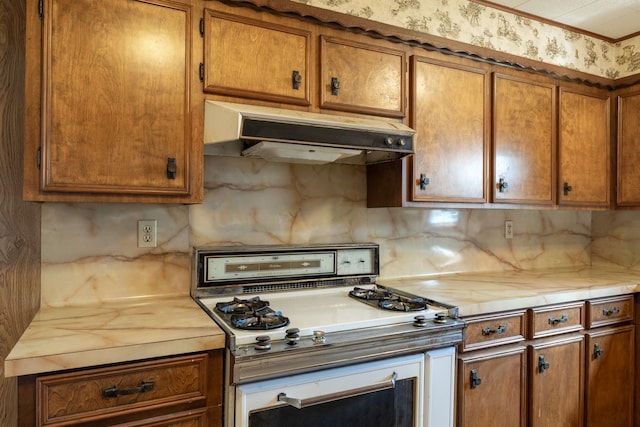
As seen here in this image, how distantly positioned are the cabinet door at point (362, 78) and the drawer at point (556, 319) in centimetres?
110

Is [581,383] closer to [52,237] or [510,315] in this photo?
[510,315]

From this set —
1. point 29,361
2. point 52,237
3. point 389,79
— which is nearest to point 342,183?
point 389,79

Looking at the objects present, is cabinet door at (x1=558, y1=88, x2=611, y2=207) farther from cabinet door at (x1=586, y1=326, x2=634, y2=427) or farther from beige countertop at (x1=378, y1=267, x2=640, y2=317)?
cabinet door at (x1=586, y1=326, x2=634, y2=427)

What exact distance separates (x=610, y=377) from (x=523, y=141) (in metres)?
1.29

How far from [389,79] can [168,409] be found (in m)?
1.52

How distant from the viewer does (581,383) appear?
6.61 ft

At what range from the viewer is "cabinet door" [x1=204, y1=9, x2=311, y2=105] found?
4.93 ft

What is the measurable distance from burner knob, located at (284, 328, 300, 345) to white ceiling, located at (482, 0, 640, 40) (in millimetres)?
2104

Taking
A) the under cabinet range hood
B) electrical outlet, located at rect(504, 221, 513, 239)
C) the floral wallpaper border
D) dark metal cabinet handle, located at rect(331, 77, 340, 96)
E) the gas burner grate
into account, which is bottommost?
the gas burner grate

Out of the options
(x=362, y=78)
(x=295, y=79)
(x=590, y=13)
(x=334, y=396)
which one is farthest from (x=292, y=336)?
(x=590, y=13)

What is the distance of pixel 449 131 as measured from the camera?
1.97 metres

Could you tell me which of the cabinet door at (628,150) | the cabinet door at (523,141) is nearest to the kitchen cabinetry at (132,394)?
the cabinet door at (523,141)

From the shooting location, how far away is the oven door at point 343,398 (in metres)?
1.24

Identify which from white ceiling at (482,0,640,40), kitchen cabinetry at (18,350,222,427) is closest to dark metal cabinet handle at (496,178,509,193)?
white ceiling at (482,0,640,40)
